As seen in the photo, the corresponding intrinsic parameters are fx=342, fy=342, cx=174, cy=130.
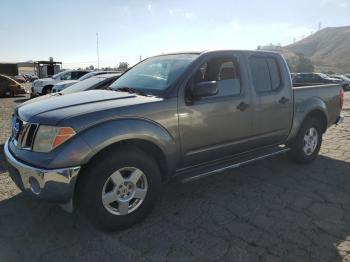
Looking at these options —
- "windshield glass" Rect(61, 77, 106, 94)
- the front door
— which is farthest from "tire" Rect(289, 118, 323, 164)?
"windshield glass" Rect(61, 77, 106, 94)

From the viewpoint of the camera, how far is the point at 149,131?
3469 mm

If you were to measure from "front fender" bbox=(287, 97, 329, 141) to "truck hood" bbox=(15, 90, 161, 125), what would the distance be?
8.52 feet

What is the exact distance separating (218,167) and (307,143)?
90.7 inches

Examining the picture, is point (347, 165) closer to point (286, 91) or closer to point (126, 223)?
point (286, 91)

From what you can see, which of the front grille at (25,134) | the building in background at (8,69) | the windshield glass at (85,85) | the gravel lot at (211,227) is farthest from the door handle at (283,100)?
the building in background at (8,69)

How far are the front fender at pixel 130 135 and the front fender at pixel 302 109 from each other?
238 cm

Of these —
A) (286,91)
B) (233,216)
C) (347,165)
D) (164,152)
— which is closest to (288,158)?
(347,165)

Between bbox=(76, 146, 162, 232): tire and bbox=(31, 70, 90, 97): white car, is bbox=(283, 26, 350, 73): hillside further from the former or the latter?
bbox=(76, 146, 162, 232): tire

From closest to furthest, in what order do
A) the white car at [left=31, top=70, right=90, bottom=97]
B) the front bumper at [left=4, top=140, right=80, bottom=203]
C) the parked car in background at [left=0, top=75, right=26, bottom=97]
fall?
the front bumper at [left=4, top=140, right=80, bottom=203] → the white car at [left=31, top=70, right=90, bottom=97] → the parked car in background at [left=0, top=75, right=26, bottom=97]

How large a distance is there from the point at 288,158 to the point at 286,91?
57.7 inches

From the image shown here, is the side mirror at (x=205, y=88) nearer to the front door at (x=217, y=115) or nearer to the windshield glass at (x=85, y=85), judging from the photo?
the front door at (x=217, y=115)

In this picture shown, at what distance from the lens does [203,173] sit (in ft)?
13.0

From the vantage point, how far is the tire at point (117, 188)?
320 cm

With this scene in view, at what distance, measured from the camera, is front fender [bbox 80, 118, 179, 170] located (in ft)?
10.3
